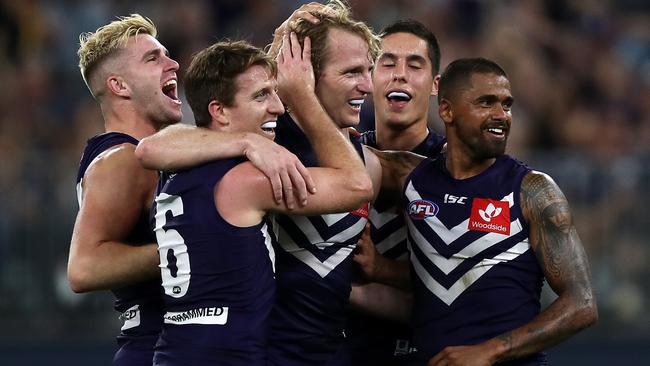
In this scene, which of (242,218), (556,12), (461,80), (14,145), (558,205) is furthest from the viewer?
(556,12)

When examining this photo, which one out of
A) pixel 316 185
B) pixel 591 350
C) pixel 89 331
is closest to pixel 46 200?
pixel 89 331

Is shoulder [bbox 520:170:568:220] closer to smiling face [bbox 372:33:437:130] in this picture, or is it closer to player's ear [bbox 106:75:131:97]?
smiling face [bbox 372:33:437:130]

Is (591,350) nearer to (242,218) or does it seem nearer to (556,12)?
(556,12)

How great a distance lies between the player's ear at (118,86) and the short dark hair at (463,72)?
1.67 meters

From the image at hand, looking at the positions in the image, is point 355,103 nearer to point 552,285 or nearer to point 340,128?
point 340,128

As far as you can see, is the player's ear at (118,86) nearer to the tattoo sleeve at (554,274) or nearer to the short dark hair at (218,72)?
the short dark hair at (218,72)

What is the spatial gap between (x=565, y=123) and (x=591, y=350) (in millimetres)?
2755

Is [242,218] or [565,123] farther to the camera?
[565,123]

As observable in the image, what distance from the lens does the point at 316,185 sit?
5.43 meters

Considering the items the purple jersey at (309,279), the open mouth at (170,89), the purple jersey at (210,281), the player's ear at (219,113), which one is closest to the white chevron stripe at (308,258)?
the purple jersey at (309,279)

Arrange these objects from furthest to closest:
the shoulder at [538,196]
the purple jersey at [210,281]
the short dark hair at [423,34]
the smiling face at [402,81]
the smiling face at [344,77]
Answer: the short dark hair at [423,34]
the smiling face at [402,81]
the smiling face at [344,77]
the shoulder at [538,196]
the purple jersey at [210,281]

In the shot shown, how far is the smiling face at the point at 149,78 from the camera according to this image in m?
6.55

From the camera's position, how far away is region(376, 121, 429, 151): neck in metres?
7.05

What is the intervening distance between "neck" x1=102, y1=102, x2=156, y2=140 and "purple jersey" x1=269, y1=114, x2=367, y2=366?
3.16 ft
